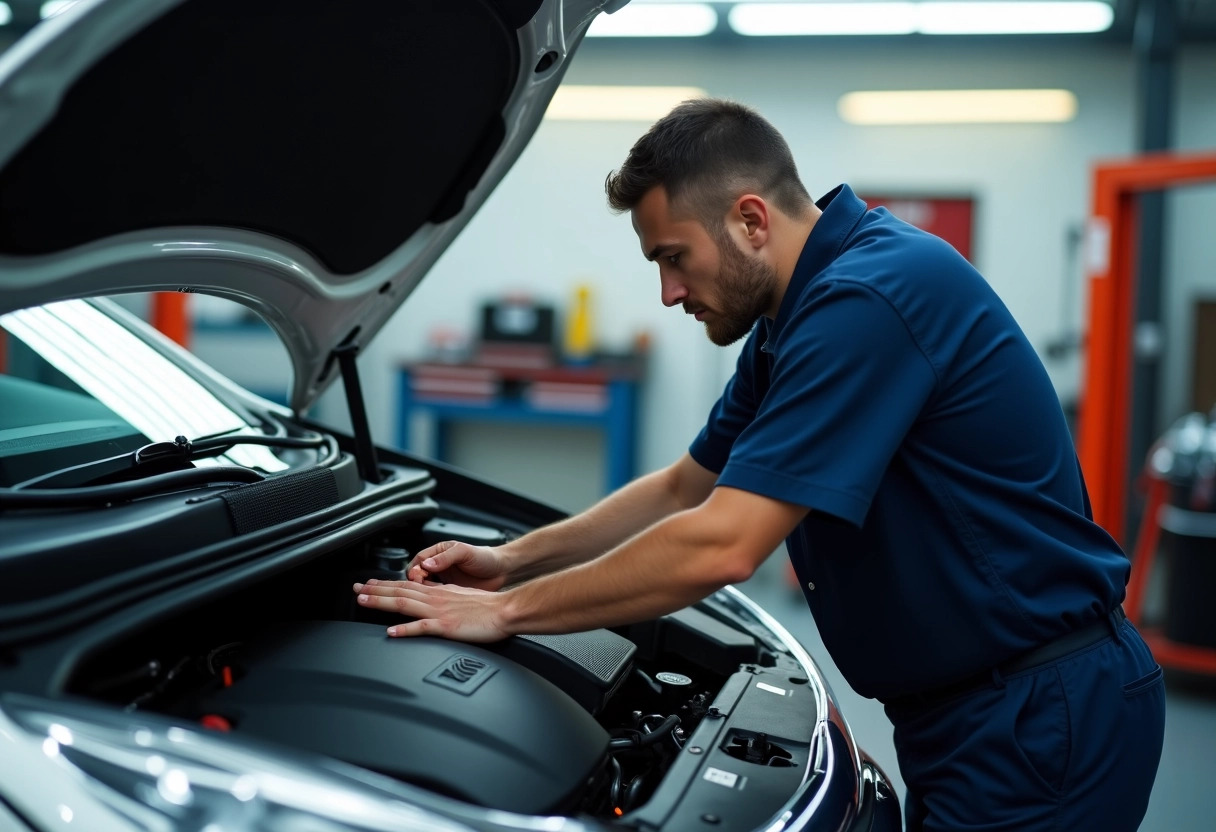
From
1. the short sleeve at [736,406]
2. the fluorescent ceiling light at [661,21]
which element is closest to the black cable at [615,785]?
the short sleeve at [736,406]

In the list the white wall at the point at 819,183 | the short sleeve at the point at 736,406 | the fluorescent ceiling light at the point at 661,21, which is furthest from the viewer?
the white wall at the point at 819,183

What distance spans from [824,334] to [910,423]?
0.14 metres

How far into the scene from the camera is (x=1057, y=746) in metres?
1.27

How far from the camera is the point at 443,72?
4.75 ft

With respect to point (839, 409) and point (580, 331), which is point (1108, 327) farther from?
point (839, 409)

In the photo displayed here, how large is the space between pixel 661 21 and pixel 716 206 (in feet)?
15.9

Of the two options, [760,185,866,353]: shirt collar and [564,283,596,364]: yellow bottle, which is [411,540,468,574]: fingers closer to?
[760,185,866,353]: shirt collar

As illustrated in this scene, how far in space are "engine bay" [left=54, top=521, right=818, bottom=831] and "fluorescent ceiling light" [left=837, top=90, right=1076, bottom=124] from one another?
5.14 m

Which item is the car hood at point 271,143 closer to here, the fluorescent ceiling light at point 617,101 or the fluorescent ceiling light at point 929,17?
the fluorescent ceiling light at point 929,17

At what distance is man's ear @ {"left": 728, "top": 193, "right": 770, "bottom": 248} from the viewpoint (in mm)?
1332

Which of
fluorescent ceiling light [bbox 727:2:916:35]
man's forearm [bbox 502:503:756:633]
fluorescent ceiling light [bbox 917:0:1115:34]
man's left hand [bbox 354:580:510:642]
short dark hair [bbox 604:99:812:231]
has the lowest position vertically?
man's left hand [bbox 354:580:510:642]

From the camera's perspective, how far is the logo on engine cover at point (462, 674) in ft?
3.76

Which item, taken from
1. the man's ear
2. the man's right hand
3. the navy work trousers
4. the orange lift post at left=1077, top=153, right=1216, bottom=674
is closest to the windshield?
the man's right hand

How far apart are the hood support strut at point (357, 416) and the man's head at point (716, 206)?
0.66 meters
